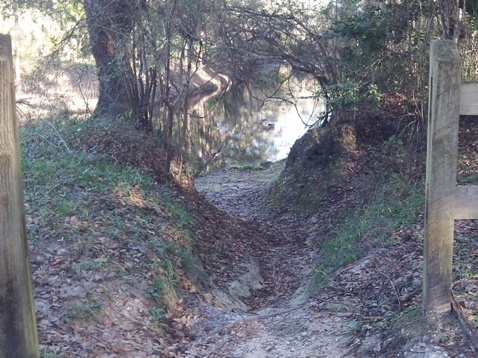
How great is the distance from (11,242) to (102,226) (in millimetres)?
4515

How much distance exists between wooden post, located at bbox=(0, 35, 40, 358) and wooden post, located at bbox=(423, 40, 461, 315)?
283 cm

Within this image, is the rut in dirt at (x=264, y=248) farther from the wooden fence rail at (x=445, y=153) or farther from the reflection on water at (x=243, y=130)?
the reflection on water at (x=243, y=130)

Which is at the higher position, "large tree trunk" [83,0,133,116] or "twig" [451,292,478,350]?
"large tree trunk" [83,0,133,116]

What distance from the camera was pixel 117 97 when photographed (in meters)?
14.0

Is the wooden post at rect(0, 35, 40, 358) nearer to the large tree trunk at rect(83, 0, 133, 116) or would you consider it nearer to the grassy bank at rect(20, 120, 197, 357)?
the grassy bank at rect(20, 120, 197, 357)

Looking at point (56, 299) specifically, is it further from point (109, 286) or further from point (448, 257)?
point (448, 257)

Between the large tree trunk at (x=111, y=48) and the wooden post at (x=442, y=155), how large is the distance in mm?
8444

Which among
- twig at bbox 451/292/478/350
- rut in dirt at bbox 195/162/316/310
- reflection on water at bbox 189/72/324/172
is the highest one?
reflection on water at bbox 189/72/324/172

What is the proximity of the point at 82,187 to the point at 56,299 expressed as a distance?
3480 millimetres

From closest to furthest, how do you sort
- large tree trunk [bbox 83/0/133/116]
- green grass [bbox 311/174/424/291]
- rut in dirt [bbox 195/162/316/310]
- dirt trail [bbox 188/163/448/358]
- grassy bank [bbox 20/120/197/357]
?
dirt trail [bbox 188/163/448/358] < grassy bank [bbox 20/120/197/357] < green grass [bbox 311/174/424/291] < rut in dirt [bbox 195/162/316/310] < large tree trunk [bbox 83/0/133/116]

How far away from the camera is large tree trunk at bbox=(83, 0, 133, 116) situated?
11.8 m

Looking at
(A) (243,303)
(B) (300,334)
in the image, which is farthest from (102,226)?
(B) (300,334)

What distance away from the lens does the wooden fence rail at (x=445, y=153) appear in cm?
421

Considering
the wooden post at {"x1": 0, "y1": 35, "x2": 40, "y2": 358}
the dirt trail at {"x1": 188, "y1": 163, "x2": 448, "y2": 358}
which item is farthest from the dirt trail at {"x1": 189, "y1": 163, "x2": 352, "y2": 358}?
the wooden post at {"x1": 0, "y1": 35, "x2": 40, "y2": 358}
